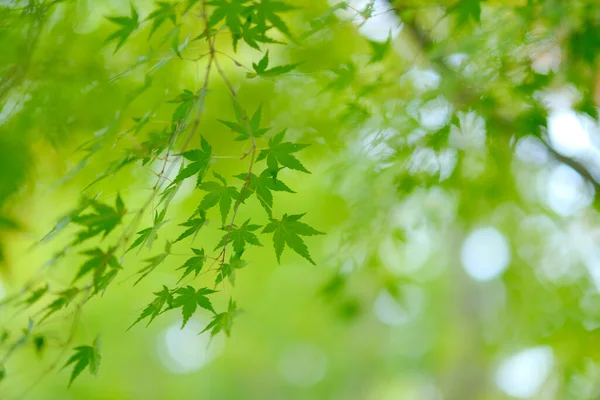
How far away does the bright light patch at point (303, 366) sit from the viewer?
31.2 feet

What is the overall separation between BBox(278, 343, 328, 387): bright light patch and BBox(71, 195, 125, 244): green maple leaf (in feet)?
29.2

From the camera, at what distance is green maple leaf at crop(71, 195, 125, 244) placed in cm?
74

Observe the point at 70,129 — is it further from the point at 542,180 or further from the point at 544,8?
the point at 542,180

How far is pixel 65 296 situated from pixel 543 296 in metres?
1.78

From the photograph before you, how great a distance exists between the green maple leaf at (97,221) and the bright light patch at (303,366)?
8.89m

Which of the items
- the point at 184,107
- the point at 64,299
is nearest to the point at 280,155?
the point at 184,107

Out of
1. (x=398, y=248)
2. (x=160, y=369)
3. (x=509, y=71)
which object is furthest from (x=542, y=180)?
(x=160, y=369)

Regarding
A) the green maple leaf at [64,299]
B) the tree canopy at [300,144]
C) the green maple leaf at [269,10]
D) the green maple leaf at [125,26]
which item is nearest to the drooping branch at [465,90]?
the tree canopy at [300,144]

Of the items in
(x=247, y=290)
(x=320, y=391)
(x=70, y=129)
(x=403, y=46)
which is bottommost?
(x=320, y=391)

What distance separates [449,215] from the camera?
201 centimetres

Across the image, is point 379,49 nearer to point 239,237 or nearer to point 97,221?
point 239,237

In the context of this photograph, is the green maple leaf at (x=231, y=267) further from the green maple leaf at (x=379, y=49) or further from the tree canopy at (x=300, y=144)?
the green maple leaf at (x=379, y=49)

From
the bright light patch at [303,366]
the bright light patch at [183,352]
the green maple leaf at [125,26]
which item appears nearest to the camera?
the green maple leaf at [125,26]

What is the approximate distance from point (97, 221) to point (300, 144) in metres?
0.29
